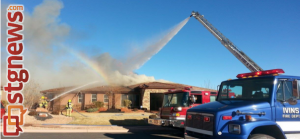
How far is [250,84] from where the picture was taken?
6184mm

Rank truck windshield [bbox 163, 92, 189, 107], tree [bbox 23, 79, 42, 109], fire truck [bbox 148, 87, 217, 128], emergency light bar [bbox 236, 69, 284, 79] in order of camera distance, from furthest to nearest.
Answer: tree [bbox 23, 79, 42, 109], truck windshield [bbox 163, 92, 189, 107], fire truck [bbox 148, 87, 217, 128], emergency light bar [bbox 236, 69, 284, 79]

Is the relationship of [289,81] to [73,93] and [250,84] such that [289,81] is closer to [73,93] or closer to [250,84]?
[250,84]

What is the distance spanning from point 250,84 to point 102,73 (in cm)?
2730

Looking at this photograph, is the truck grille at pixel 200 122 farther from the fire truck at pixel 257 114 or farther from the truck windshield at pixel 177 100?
the truck windshield at pixel 177 100

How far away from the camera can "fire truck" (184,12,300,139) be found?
520cm

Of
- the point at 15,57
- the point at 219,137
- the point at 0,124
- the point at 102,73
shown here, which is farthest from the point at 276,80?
the point at 102,73

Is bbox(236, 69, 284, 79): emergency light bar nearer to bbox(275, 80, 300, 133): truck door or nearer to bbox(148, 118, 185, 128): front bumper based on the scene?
bbox(275, 80, 300, 133): truck door

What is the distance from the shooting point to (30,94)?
75.7ft

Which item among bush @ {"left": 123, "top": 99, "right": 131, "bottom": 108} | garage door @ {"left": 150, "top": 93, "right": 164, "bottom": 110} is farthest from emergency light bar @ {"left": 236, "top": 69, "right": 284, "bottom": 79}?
garage door @ {"left": 150, "top": 93, "right": 164, "bottom": 110}

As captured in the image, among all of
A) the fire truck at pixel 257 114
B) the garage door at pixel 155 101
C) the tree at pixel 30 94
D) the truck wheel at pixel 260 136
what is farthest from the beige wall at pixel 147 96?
the truck wheel at pixel 260 136

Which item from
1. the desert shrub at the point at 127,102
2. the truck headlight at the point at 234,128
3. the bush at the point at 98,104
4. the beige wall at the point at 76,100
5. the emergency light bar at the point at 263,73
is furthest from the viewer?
the beige wall at the point at 76,100

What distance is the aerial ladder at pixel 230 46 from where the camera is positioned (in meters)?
18.4

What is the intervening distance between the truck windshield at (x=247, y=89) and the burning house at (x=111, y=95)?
63.0ft

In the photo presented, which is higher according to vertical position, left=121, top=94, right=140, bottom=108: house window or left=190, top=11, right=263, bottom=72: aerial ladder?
left=190, top=11, right=263, bottom=72: aerial ladder
